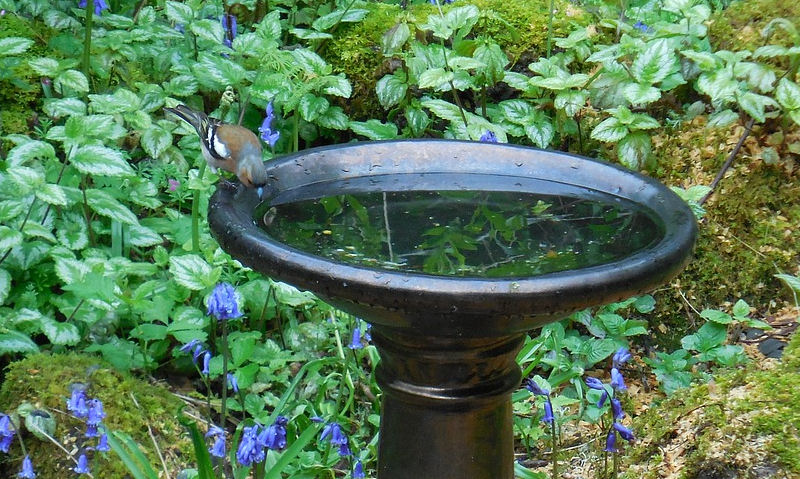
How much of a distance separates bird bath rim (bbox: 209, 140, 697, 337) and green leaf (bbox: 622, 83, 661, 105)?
1398 millimetres

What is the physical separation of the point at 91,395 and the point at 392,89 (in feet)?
6.35

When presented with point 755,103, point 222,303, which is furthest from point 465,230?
point 755,103

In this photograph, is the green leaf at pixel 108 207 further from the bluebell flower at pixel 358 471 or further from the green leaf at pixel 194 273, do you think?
the bluebell flower at pixel 358 471

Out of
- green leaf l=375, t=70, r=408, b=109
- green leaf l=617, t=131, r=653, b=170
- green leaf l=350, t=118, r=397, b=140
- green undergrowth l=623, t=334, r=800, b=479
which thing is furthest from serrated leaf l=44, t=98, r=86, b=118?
green undergrowth l=623, t=334, r=800, b=479

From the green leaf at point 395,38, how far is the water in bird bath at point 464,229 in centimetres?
195

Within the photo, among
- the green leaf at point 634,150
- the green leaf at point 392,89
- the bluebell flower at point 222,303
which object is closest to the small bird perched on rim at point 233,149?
the bluebell flower at point 222,303

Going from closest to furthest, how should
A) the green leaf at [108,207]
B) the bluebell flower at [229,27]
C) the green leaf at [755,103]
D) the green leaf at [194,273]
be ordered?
the green leaf at [194,273]
the green leaf at [108,207]
the green leaf at [755,103]
the bluebell flower at [229,27]

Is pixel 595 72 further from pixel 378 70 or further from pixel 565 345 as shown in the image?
pixel 565 345

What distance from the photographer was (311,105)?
4.18 meters

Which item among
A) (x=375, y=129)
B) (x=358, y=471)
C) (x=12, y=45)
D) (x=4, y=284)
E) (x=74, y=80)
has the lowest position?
(x=358, y=471)

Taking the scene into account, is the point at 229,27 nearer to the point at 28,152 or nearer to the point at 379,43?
the point at 379,43

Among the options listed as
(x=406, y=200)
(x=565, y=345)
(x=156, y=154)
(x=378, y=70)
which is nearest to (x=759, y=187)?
(x=565, y=345)

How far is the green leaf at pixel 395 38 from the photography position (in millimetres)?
4234

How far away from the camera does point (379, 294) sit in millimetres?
1746
